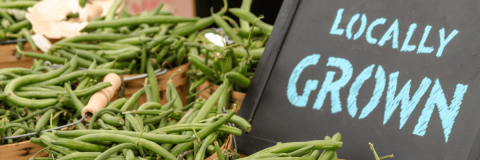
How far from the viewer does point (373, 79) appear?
38.0 inches

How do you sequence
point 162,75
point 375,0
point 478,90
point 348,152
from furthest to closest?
point 162,75 → point 375,0 → point 348,152 → point 478,90

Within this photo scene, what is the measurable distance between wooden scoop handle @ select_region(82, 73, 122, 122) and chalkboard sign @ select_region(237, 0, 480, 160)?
0.47 metres

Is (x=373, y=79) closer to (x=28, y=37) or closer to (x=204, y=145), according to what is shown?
(x=204, y=145)

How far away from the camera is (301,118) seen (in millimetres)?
1016

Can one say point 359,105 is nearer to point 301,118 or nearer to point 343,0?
point 301,118

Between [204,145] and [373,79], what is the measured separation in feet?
1.68

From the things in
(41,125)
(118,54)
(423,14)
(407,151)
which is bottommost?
(41,125)

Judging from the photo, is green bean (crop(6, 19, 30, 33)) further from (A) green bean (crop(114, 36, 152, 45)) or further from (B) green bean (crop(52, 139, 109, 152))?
(B) green bean (crop(52, 139, 109, 152))

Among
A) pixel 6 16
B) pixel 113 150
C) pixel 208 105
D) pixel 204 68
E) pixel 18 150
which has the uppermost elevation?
pixel 6 16

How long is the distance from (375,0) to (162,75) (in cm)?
88

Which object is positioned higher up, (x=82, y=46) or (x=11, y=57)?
(x=82, y=46)

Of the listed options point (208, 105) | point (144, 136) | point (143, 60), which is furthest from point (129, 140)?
point (143, 60)

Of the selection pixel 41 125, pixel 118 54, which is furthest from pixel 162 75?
pixel 41 125

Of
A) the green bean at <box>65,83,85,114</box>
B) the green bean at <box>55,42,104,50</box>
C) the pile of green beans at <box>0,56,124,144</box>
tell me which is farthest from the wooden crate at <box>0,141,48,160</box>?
the green bean at <box>55,42,104,50</box>
